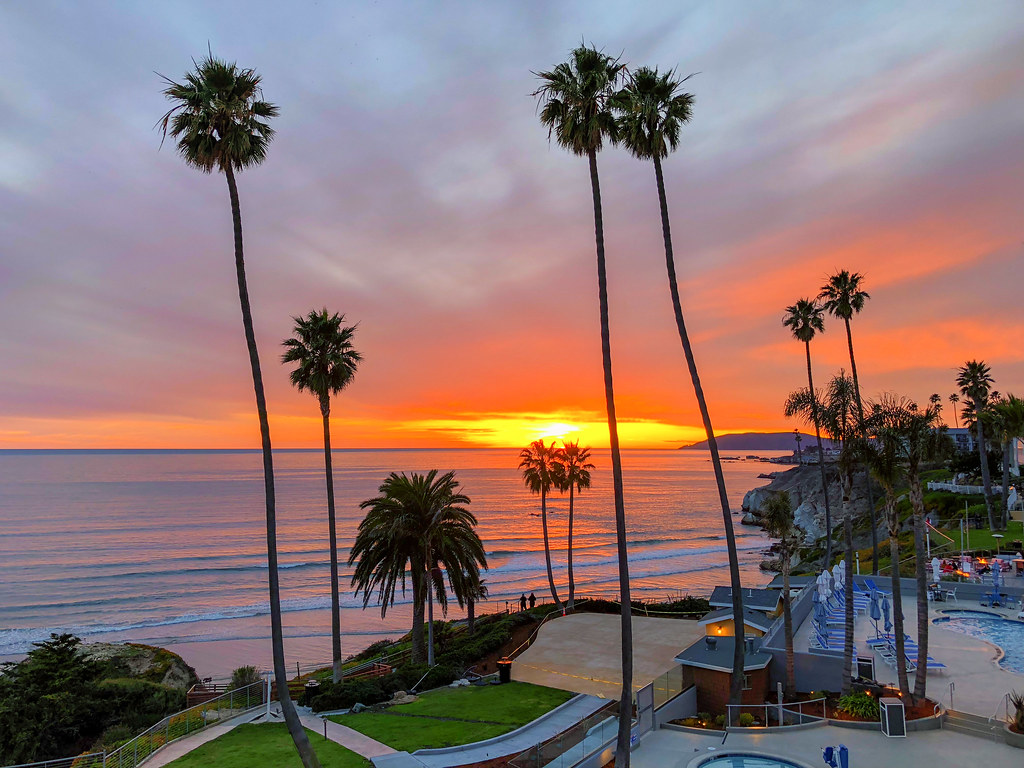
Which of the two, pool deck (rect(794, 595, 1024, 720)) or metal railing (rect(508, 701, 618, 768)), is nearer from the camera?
metal railing (rect(508, 701, 618, 768))

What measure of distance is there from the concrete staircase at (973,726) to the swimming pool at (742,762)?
17.8 feet

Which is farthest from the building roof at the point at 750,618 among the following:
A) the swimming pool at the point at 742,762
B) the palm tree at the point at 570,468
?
the palm tree at the point at 570,468

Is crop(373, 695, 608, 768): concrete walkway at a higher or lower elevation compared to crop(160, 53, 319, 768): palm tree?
lower

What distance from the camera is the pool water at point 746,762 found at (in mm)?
14652

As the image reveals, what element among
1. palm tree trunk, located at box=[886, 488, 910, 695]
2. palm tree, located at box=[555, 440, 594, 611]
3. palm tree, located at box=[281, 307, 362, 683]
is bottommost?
palm tree trunk, located at box=[886, 488, 910, 695]

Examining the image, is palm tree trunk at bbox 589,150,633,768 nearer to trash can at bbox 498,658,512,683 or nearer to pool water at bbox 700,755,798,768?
pool water at bbox 700,755,798,768

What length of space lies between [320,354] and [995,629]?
103ft

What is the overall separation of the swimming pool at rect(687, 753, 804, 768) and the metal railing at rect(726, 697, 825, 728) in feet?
8.37

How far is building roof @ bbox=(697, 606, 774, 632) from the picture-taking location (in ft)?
85.0

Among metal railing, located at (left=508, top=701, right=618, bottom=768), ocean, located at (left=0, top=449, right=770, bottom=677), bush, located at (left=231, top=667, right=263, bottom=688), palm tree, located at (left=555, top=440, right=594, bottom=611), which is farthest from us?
ocean, located at (left=0, top=449, right=770, bottom=677)

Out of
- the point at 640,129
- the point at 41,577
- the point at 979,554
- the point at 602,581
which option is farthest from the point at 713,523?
the point at 640,129

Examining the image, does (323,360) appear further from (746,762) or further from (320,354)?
(746,762)

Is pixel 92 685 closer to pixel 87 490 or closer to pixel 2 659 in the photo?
pixel 2 659

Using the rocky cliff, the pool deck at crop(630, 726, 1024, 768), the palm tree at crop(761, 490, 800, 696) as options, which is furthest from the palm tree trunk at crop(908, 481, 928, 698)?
the rocky cliff
